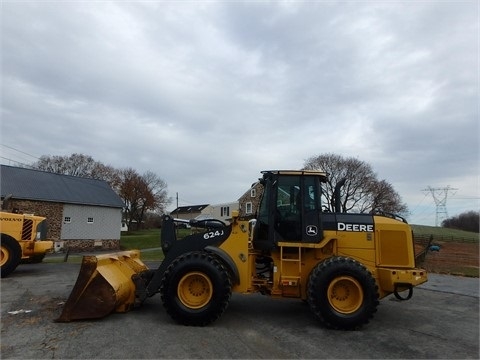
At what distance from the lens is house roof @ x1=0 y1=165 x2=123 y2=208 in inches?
1128

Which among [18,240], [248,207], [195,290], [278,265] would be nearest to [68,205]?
[18,240]

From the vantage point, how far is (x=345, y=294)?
22.9 ft

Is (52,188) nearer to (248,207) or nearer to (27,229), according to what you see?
(27,229)

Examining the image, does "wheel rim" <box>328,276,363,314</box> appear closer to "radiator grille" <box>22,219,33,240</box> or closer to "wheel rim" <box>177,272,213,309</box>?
"wheel rim" <box>177,272,213,309</box>

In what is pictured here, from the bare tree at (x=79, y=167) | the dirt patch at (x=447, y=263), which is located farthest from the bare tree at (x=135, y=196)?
the dirt patch at (x=447, y=263)

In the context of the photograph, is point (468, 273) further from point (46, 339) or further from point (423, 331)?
point (46, 339)

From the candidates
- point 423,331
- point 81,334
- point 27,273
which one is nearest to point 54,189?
point 27,273

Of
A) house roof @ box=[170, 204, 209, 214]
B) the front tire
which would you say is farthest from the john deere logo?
house roof @ box=[170, 204, 209, 214]

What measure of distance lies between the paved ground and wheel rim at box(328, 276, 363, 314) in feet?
1.41

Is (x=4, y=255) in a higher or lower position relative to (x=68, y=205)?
lower

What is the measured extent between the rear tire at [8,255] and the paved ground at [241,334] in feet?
12.1

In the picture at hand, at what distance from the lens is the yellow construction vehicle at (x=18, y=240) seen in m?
12.2

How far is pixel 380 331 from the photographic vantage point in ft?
22.2

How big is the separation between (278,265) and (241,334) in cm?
159
